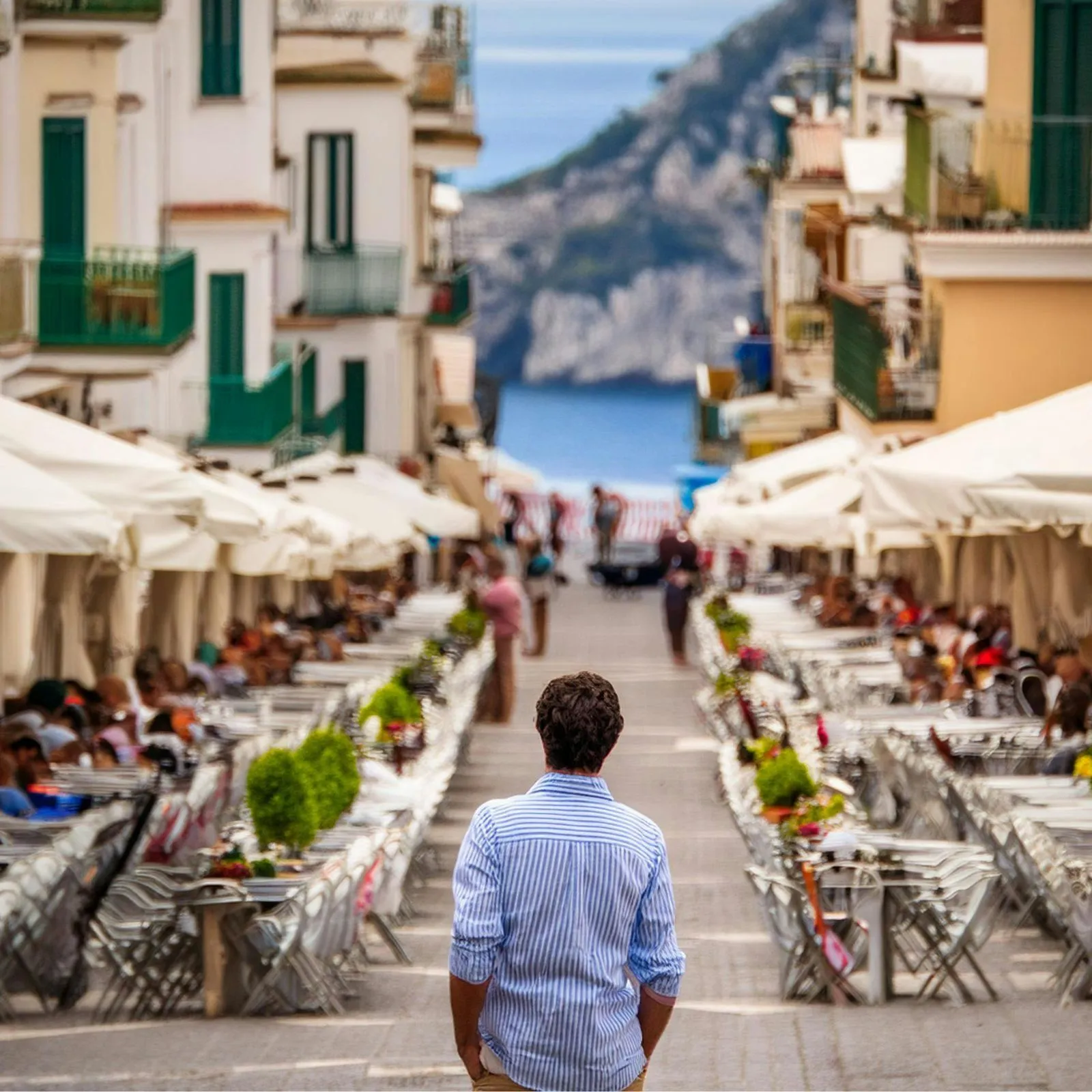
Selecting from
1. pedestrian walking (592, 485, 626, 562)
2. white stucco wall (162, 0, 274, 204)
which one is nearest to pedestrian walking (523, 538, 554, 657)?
white stucco wall (162, 0, 274, 204)

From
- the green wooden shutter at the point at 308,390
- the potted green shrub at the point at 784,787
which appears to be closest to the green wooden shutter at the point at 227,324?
the green wooden shutter at the point at 308,390

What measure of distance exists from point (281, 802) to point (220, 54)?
24348 mm

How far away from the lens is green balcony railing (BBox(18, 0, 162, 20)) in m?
25.2

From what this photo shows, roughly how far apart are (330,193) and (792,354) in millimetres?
8841

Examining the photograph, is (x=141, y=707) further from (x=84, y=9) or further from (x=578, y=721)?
(x=578, y=721)

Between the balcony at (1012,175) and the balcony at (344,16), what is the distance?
20.2 meters

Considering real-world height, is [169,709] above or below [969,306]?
below

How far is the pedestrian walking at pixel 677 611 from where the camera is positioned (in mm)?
38281

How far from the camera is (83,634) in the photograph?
859 inches

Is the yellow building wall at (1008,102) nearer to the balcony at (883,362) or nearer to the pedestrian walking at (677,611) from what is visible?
the balcony at (883,362)

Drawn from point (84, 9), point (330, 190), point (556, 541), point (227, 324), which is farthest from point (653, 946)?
point (556, 541)

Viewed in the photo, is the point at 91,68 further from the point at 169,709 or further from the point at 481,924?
the point at 481,924

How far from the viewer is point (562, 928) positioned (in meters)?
6.67

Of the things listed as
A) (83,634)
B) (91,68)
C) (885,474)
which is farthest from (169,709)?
(91,68)
